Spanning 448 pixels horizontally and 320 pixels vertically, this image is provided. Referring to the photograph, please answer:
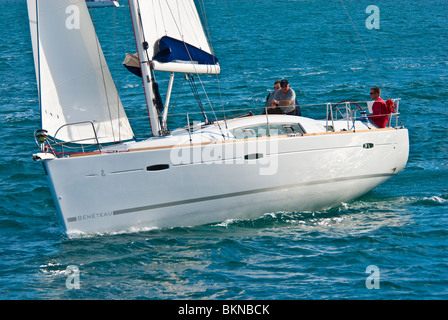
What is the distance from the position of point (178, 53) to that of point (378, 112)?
15.2 feet

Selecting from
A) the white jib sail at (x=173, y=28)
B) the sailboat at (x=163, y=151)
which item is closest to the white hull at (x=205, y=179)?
the sailboat at (x=163, y=151)

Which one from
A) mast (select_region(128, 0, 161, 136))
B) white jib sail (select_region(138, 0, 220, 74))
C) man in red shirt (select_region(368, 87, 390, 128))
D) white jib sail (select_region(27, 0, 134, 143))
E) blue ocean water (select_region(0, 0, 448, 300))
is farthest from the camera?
man in red shirt (select_region(368, 87, 390, 128))

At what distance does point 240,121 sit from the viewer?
13.4m

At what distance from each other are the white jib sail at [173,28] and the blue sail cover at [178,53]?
7 cm

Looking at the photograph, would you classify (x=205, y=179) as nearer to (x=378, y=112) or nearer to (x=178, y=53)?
(x=178, y=53)

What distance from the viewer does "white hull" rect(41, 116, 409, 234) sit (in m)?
11.9

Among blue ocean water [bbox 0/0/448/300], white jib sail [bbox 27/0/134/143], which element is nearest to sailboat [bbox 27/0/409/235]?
white jib sail [bbox 27/0/134/143]

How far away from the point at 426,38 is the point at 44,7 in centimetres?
2822

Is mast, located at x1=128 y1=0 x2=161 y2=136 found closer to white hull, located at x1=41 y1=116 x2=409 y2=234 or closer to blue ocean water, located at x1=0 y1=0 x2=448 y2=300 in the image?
white hull, located at x1=41 y1=116 x2=409 y2=234

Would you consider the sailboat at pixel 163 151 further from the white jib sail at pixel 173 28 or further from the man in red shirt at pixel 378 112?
the man in red shirt at pixel 378 112

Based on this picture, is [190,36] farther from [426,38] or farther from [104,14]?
[104,14]

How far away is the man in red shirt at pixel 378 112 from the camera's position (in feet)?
46.8

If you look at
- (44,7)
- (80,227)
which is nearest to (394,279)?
(80,227)

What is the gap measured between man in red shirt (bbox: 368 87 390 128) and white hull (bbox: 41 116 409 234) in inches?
25.6
